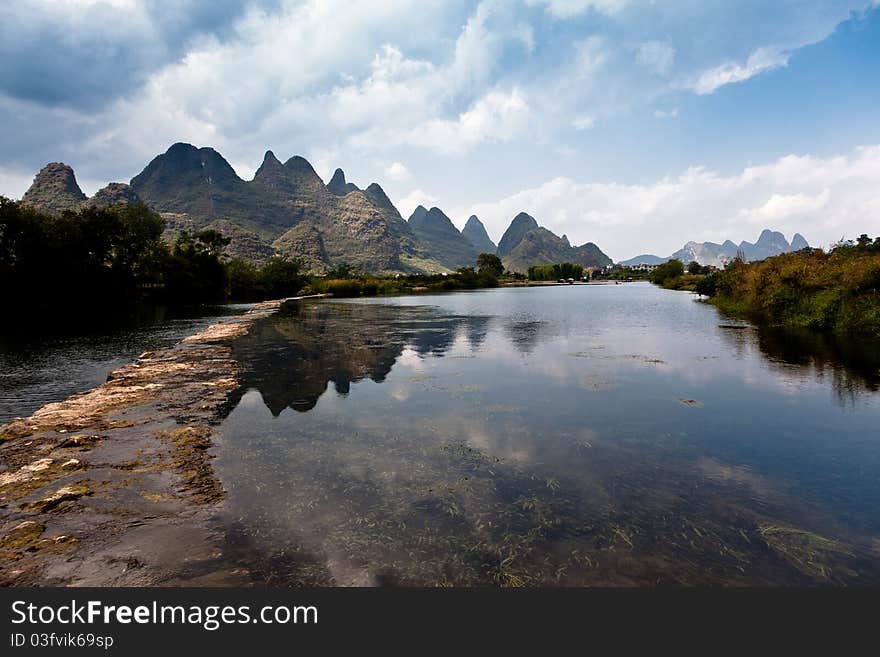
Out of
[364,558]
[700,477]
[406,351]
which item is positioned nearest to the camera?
[364,558]

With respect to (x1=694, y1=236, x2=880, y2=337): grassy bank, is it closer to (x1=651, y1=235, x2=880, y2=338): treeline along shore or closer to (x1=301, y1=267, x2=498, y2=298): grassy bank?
(x1=651, y1=235, x2=880, y2=338): treeline along shore

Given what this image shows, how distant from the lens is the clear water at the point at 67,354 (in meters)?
23.2

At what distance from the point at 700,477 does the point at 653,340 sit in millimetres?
31185

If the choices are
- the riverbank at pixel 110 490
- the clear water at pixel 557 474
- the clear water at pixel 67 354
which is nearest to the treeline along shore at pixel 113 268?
the clear water at pixel 67 354

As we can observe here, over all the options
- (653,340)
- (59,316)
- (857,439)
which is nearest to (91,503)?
(857,439)

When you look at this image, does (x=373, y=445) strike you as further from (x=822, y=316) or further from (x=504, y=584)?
(x=822, y=316)

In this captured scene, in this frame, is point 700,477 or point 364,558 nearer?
point 364,558

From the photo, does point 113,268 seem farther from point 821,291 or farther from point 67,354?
point 821,291

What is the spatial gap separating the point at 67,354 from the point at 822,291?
72.7 meters

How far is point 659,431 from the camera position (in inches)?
668

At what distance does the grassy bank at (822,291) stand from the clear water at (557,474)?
A: 13.4 m

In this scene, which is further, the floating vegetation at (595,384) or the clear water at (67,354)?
the floating vegetation at (595,384)

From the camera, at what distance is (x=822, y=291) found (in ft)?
151

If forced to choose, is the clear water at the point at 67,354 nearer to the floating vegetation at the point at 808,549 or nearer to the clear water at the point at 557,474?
the clear water at the point at 557,474
